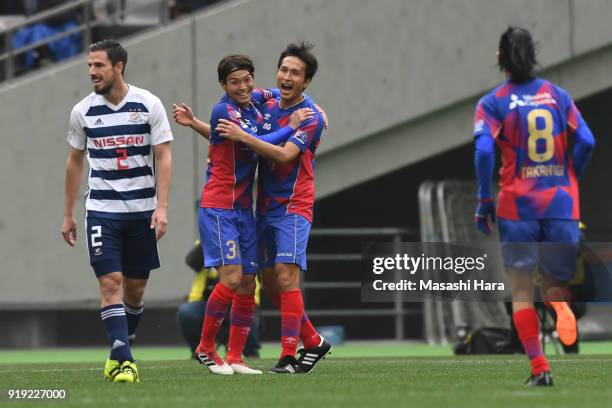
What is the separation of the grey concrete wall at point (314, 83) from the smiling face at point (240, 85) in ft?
29.3

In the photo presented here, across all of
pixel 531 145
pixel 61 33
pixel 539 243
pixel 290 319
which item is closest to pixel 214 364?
pixel 290 319

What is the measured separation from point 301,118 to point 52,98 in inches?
371

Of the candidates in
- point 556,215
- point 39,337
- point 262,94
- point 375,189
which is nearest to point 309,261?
point 375,189

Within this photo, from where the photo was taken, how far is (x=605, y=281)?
29.5 feet

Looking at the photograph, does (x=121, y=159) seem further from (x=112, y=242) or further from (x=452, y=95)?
(x=452, y=95)

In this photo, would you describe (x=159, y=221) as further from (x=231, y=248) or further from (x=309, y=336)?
(x=309, y=336)

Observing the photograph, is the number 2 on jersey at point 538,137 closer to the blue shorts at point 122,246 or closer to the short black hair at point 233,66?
the short black hair at point 233,66

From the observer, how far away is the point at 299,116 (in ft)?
32.4

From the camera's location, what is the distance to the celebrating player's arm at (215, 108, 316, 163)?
9.51m

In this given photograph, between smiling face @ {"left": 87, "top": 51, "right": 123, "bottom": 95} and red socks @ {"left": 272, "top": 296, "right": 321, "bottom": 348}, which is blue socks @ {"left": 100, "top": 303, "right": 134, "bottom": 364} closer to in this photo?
smiling face @ {"left": 87, "top": 51, "right": 123, "bottom": 95}

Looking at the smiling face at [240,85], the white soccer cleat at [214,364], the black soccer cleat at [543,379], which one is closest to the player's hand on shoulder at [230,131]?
the smiling face at [240,85]

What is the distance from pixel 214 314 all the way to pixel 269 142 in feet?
4.06

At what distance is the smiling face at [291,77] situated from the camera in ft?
32.2

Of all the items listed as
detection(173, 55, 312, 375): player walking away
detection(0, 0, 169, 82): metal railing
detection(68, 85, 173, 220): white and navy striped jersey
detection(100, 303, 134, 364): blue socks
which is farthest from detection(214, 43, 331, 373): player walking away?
detection(0, 0, 169, 82): metal railing
